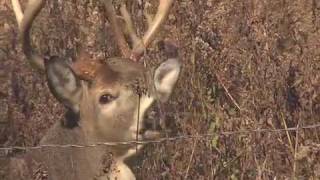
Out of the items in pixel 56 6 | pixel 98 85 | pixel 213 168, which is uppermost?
pixel 56 6

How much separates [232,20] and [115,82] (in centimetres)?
196

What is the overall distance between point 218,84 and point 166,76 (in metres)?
1.30

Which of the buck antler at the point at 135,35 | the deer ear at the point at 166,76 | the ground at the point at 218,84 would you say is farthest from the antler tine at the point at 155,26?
the deer ear at the point at 166,76

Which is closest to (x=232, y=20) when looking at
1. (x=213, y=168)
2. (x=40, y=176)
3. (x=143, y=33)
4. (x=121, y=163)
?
(x=143, y=33)

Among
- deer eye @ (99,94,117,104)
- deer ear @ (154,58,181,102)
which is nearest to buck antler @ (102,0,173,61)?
deer ear @ (154,58,181,102)

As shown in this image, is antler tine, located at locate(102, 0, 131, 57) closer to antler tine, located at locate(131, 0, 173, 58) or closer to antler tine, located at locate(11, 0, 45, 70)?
antler tine, located at locate(131, 0, 173, 58)

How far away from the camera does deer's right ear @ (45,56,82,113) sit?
21.4ft

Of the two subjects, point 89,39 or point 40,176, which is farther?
point 89,39

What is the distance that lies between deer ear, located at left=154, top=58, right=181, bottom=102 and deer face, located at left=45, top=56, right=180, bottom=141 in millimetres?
102

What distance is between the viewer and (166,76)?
22.7ft

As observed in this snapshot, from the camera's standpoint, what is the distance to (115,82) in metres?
6.63

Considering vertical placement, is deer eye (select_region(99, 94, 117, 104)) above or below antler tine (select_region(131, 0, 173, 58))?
below

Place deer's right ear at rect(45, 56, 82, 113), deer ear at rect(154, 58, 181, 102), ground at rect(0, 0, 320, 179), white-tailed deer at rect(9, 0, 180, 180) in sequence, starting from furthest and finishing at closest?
ground at rect(0, 0, 320, 179), deer ear at rect(154, 58, 181, 102), deer's right ear at rect(45, 56, 82, 113), white-tailed deer at rect(9, 0, 180, 180)

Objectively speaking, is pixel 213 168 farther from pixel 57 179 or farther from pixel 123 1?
pixel 123 1
